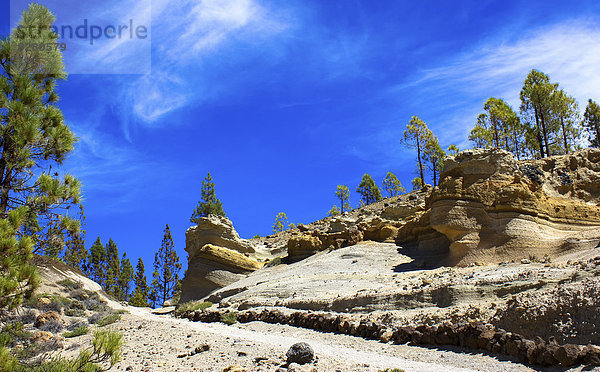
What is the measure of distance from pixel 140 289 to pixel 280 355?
54.4 meters

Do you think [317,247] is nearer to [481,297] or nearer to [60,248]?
[481,297]

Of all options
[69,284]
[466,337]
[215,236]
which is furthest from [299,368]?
[215,236]

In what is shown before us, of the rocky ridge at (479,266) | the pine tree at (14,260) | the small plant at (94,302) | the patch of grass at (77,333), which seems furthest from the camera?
the small plant at (94,302)

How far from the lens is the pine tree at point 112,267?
58.8 metres

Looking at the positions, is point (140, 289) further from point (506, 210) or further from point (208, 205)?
point (506, 210)

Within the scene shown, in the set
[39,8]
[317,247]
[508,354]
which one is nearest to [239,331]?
[508,354]

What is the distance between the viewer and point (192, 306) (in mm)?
30547

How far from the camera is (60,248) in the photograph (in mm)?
8758

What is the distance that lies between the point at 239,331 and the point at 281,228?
63.6 meters

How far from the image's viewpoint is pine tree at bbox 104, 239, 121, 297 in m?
58.8

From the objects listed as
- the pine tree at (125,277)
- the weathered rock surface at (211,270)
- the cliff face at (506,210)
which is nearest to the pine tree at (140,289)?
the pine tree at (125,277)

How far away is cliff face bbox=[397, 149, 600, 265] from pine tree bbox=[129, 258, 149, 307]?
3983 centimetres

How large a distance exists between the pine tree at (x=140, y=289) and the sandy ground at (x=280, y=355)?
42.8 metres

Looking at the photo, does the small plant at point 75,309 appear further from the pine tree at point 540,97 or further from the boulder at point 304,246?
the pine tree at point 540,97
